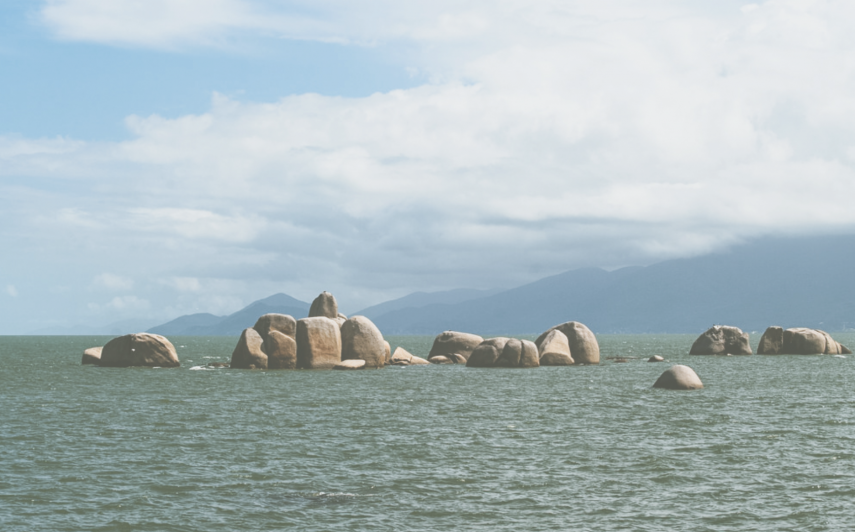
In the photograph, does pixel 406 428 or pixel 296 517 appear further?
pixel 406 428

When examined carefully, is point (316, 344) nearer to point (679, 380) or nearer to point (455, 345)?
point (455, 345)

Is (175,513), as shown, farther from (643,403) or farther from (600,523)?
(643,403)

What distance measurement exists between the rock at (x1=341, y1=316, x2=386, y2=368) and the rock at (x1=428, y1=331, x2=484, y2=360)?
10.6 m

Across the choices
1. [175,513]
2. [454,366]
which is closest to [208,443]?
[175,513]

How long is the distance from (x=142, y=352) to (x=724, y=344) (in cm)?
4976

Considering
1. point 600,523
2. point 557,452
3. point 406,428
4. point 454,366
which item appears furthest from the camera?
point 454,366

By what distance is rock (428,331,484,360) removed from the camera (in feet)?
204

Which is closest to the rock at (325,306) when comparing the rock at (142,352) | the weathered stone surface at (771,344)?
the rock at (142,352)

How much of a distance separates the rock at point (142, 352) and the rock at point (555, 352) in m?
25.5

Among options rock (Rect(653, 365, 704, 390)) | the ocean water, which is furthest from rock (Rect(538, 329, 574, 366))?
the ocean water

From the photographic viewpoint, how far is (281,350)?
49.1 m

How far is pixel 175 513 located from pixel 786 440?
1676 cm

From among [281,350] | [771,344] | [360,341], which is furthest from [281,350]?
[771,344]

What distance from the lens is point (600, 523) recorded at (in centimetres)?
1423
